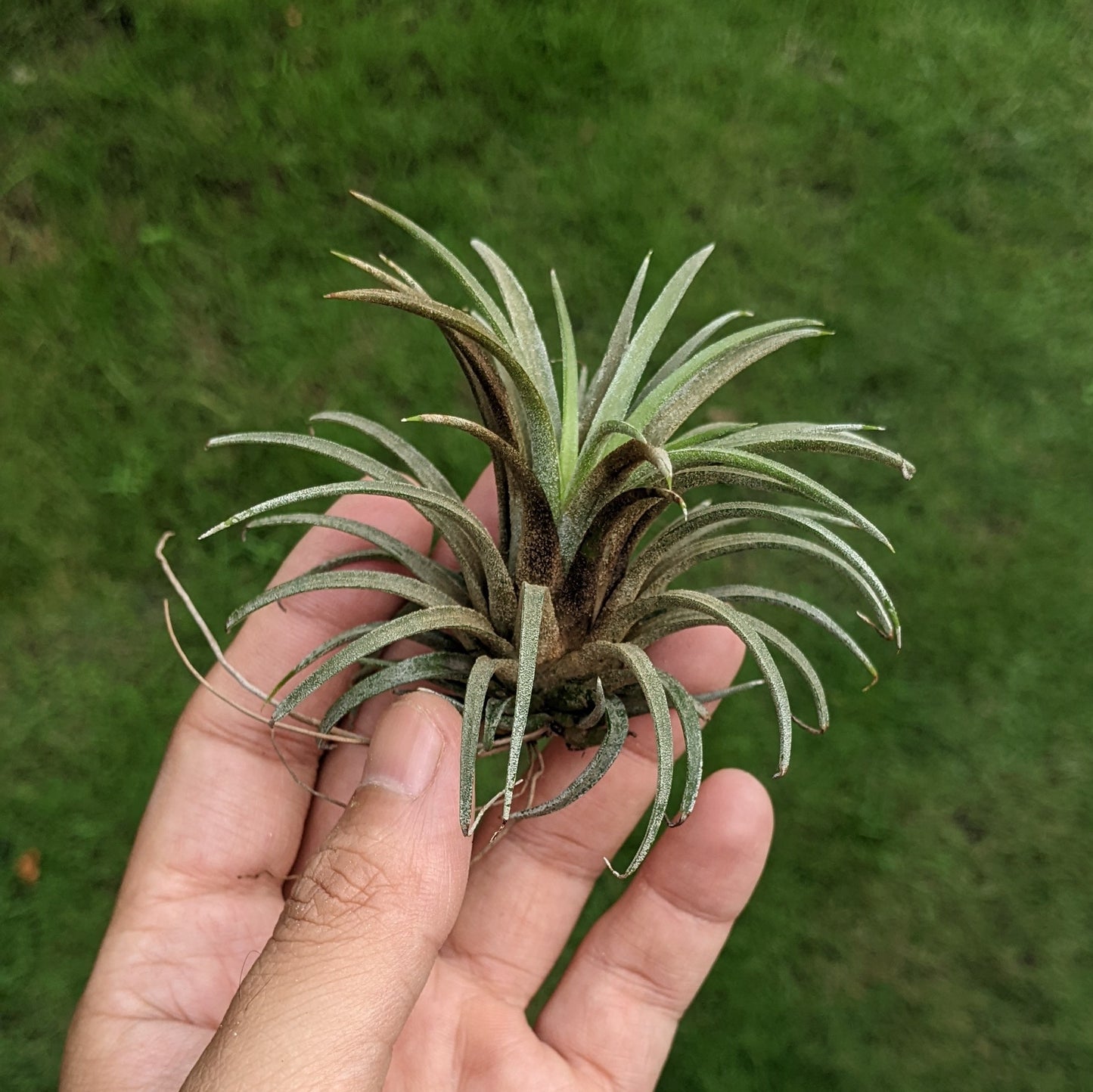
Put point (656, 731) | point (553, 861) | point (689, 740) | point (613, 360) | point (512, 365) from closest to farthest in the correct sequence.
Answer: point (512, 365) → point (656, 731) → point (689, 740) → point (613, 360) → point (553, 861)

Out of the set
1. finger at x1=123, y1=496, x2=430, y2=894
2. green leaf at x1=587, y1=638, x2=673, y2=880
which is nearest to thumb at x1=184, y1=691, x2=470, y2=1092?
green leaf at x1=587, y1=638, x2=673, y2=880

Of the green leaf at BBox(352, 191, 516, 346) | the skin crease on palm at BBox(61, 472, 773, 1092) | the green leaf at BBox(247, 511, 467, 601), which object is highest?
the green leaf at BBox(352, 191, 516, 346)

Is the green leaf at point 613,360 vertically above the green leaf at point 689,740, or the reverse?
the green leaf at point 613,360

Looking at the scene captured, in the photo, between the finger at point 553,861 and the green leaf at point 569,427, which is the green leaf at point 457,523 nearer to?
the green leaf at point 569,427

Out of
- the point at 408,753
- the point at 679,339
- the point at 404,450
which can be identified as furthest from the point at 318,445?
the point at 679,339

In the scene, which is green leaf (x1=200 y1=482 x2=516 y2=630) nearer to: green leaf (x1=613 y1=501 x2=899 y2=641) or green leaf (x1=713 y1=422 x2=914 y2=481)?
green leaf (x1=613 y1=501 x2=899 y2=641)

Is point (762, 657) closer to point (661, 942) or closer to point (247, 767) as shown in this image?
point (661, 942)

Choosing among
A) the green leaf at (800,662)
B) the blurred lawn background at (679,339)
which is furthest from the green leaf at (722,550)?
the blurred lawn background at (679,339)
